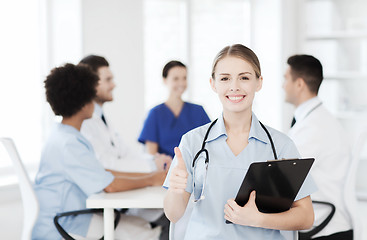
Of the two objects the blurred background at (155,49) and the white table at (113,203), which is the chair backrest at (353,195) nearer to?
the white table at (113,203)

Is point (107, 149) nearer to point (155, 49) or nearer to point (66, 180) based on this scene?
point (66, 180)

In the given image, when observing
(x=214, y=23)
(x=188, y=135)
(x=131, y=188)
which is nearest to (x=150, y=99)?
(x=214, y=23)

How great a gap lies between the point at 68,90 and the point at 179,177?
1014 mm

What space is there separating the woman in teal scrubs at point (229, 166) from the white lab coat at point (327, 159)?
2.32 feet

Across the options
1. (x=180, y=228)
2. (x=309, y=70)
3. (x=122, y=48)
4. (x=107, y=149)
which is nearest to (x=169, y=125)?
(x=107, y=149)

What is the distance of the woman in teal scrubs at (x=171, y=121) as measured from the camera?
10.3 feet

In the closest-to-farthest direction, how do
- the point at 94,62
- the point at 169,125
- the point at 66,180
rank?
the point at 66,180 → the point at 94,62 → the point at 169,125

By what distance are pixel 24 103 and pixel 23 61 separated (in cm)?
30

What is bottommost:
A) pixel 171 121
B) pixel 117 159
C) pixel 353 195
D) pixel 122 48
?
pixel 353 195

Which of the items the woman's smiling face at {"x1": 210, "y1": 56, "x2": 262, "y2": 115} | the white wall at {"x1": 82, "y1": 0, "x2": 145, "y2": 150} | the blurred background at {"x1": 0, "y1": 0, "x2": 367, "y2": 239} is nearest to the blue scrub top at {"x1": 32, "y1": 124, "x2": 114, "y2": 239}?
the woman's smiling face at {"x1": 210, "y1": 56, "x2": 262, "y2": 115}

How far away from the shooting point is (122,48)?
4094mm

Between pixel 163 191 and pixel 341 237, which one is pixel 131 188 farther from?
pixel 341 237

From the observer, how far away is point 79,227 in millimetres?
2168

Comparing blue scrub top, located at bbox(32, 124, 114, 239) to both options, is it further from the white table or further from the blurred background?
the blurred background
